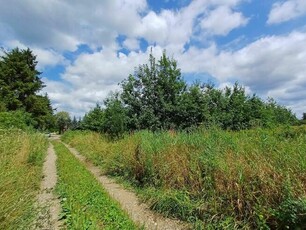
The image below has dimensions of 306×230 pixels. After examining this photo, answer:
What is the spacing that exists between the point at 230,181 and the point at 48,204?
3.77 metres

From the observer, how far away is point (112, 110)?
57.9 feet

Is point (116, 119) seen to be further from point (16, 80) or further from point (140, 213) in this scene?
point (16, 80)

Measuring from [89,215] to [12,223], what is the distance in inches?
66.2

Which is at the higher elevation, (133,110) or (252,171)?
(133,110)

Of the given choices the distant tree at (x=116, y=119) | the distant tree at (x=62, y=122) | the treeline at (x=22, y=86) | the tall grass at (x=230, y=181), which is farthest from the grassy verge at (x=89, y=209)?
the distant tree at (x=62, y=122)

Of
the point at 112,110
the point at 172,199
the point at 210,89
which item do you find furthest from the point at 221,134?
the point at 210,89

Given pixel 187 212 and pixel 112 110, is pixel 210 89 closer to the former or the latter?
pixel 112 110

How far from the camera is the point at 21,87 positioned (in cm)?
3728

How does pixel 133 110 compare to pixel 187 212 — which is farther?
pixel 133 110

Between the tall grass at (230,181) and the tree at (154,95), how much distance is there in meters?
9.52

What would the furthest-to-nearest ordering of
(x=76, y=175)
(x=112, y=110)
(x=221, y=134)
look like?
(x=112, y=110) < (x=76, y=175) < (x=221, y=134)

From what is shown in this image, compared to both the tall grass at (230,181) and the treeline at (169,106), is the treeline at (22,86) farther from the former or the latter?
the tall grass at (230,181)

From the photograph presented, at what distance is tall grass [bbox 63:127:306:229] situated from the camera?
422 cm

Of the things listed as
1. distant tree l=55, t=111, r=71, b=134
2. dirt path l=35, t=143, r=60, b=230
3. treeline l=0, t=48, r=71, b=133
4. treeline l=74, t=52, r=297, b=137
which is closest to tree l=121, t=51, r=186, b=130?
treeline l=74, t=52, r=297, b=137
